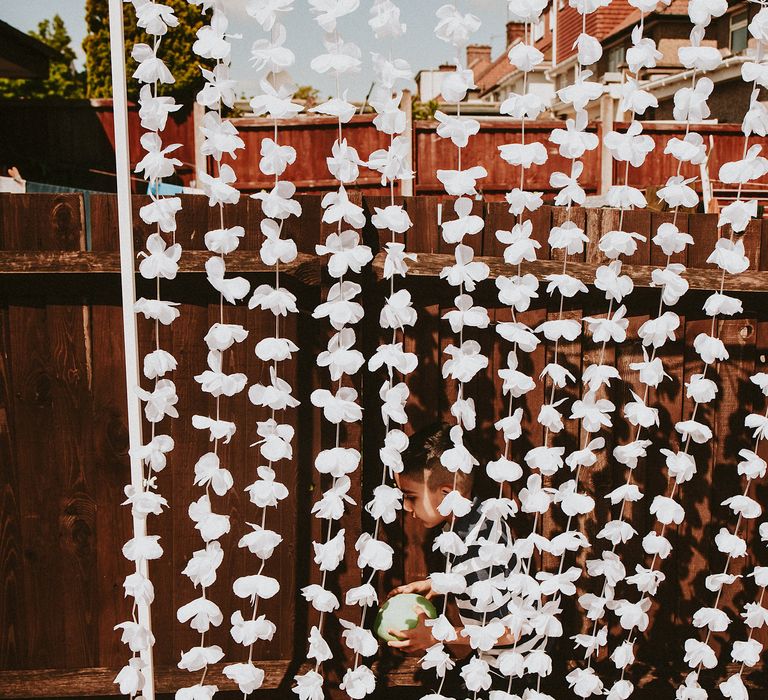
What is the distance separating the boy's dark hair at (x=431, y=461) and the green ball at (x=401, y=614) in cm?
47

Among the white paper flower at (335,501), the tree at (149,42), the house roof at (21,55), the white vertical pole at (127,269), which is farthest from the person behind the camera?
the tree at (149,42)

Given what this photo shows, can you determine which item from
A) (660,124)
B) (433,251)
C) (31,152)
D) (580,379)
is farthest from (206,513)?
(31,152)

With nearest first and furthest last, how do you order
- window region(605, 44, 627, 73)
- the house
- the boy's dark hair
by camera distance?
1. the boy's dark hair
2. the house
3. window region(605, 44, 627, 73)

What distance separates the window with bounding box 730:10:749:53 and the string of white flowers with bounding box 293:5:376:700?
22.0 m

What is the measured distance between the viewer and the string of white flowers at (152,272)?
2.43 metres

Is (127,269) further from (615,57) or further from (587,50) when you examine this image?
(615,57)

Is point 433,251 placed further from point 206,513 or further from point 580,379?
point 206,513

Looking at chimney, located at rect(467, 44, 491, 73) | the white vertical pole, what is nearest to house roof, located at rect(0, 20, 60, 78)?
the white vertical pole

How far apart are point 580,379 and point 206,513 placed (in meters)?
1.67

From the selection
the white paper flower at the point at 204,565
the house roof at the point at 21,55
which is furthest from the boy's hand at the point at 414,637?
the house roof at the point at 21,55

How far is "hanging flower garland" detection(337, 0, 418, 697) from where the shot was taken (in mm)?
2387

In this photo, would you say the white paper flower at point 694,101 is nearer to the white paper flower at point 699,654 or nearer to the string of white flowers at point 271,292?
the string of white flowers at point 271,292

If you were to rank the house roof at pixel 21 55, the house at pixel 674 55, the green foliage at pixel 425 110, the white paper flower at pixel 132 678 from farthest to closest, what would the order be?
the green foliage at pixel 425 110 < the house at pixel 674 55 < the house roof at pixel 21 55 < the white paper flower at pixel 132 678

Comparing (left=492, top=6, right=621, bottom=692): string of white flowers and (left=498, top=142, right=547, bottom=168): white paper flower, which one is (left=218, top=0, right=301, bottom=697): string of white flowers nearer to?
(left=498, top=142, right=547, bottom=168): white paper flower
